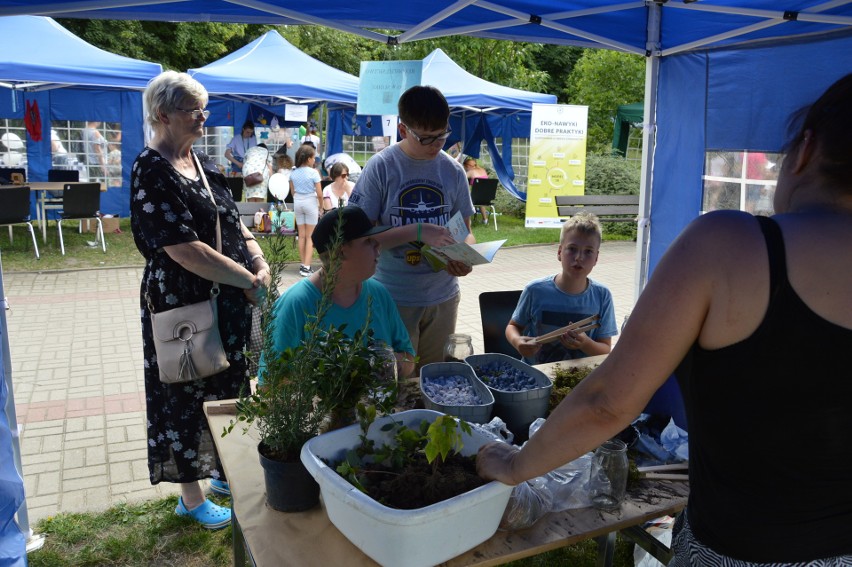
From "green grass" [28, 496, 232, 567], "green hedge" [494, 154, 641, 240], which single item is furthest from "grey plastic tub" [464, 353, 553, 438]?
"green hedge" [494, 154, 641, 240]

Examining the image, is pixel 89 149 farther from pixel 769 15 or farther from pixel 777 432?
pixel 777 432

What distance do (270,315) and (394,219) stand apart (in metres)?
1.54

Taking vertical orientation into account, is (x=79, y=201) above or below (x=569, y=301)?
above

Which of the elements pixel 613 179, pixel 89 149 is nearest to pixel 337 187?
pixel 89 149

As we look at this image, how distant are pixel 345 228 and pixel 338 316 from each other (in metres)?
0.34

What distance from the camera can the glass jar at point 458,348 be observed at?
2105 millimetres

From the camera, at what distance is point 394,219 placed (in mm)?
3078

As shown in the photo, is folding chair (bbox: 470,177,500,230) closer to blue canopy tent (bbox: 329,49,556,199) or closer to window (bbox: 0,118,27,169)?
blue canopy tent (bbox: 329,49,556,199)

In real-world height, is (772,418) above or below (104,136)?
below

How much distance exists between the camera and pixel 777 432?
42.3 inches

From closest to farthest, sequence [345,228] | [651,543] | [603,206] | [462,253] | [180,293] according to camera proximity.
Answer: [651,543] < [345,228] < [462,253] < [180,293] < [603,206]

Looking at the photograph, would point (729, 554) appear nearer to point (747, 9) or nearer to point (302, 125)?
point (747, 9)

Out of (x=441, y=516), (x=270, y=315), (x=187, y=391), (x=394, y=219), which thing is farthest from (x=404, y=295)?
(x=441, y=516)

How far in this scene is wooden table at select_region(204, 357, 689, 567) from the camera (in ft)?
4.56
